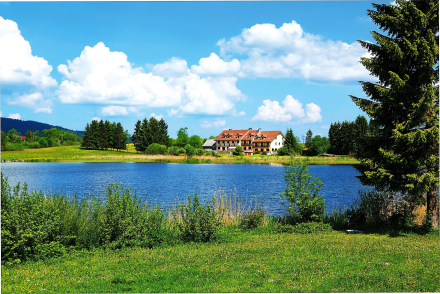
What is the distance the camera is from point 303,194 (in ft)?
42.9

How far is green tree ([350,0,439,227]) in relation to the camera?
466 inches

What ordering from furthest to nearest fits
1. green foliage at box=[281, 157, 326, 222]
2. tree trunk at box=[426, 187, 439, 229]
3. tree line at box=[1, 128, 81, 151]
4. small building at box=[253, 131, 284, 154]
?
small building at box=[253, 131, 284, 154] < tree line at box=[1, 128, 81, 151] < green foliage at box=[281, 157, 326, 222] < tree trunk at box=[426, 187, 439, 229]

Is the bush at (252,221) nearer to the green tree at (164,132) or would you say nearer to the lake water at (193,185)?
the lake water at (193,185)

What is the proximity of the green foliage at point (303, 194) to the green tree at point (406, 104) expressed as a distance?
2.09 meters

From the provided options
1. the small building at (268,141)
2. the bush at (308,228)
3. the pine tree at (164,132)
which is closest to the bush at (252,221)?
the bush at (308,228)

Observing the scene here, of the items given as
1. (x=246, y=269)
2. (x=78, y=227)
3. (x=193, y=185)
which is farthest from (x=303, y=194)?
(x=193, y=185)

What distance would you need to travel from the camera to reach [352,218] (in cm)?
1431

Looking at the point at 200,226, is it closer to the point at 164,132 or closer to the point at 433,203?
the point at 433,203

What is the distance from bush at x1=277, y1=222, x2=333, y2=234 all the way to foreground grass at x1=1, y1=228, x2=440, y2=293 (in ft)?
5.63

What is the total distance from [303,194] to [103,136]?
330 feet

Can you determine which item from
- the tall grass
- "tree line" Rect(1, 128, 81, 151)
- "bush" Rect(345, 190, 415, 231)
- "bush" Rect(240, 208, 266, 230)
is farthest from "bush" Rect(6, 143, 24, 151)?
"bush" Rect(345, 190, 415, 231)

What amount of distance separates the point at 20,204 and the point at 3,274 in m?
2.18

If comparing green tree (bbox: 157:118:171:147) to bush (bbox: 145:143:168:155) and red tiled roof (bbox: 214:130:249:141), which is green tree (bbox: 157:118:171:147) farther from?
red tiled roof (bbox: 214:130:249:141)

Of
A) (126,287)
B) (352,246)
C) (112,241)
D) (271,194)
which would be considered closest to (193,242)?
(112,241)
